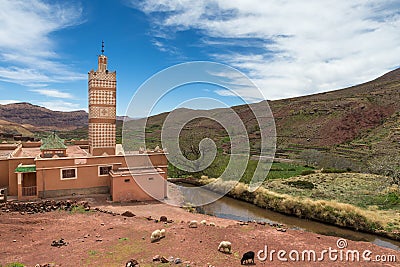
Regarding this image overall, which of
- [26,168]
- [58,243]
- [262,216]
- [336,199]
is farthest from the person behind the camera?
[336,199]

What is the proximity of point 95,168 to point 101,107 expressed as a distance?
182 inches

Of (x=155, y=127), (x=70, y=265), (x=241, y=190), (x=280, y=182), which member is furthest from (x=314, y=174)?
(x=155, y=127)

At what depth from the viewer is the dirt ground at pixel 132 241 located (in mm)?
9727

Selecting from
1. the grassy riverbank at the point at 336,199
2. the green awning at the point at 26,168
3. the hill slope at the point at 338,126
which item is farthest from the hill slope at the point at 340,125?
the green awning at the point at 26,168

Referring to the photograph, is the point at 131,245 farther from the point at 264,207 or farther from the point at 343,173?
the point at 343,173

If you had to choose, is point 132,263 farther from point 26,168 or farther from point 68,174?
point 26,168

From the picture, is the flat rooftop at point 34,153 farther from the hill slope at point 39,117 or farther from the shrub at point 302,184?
the hill slope at point 39,117

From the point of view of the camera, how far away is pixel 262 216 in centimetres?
1870

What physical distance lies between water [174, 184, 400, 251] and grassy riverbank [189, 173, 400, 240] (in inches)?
18.8

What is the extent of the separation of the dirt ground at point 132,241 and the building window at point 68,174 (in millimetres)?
3515

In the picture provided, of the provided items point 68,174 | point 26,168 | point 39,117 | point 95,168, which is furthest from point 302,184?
point 39,117

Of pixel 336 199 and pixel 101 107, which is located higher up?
pixel 101 107

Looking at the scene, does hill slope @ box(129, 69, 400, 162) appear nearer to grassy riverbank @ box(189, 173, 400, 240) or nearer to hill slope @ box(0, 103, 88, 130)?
grassy riverbank @ box(189, 173, 400, 240)

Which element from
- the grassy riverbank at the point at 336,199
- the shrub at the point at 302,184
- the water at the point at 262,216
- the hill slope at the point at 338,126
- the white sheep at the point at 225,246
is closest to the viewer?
the white sheep at the point at 225,246
